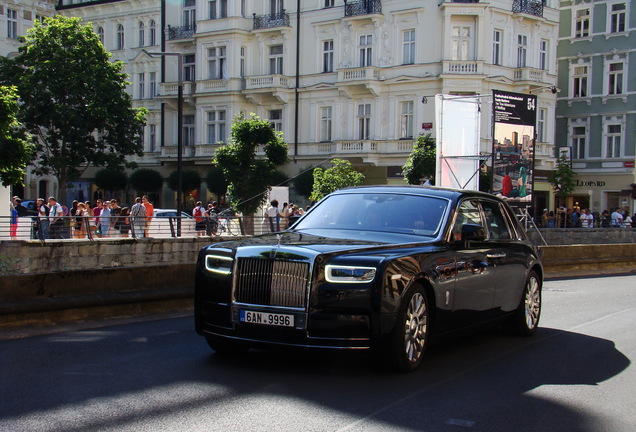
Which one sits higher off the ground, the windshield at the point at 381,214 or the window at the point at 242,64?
the window at the point at 242,64

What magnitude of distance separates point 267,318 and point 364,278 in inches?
36.3

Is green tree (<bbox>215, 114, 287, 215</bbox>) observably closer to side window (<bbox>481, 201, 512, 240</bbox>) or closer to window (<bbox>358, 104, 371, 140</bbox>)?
window (<bbox>358, 104, 371, 140</bbox>)

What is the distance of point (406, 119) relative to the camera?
42.6 m

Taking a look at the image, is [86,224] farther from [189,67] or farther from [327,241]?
[189,67]

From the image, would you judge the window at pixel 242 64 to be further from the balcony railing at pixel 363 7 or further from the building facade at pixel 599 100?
the building facade at pixel 599 100

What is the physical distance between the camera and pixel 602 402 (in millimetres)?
6355

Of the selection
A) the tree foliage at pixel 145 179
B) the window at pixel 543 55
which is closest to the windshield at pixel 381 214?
the window at pixel 543 55

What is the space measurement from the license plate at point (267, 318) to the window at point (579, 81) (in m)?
45.6

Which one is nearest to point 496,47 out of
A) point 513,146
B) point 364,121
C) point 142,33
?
point 364,121

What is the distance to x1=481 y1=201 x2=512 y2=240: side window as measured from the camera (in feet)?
29.4

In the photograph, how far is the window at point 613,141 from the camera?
45.9 m

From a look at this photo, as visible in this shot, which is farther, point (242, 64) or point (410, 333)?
point (242, 64)

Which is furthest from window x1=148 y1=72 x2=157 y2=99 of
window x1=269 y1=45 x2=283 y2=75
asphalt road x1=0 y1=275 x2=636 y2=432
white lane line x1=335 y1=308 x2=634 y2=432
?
white lane line x1=335 y1=308 x2=634 y2=432

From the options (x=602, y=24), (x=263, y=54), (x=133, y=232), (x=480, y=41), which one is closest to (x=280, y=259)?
(x=133, y=232)
